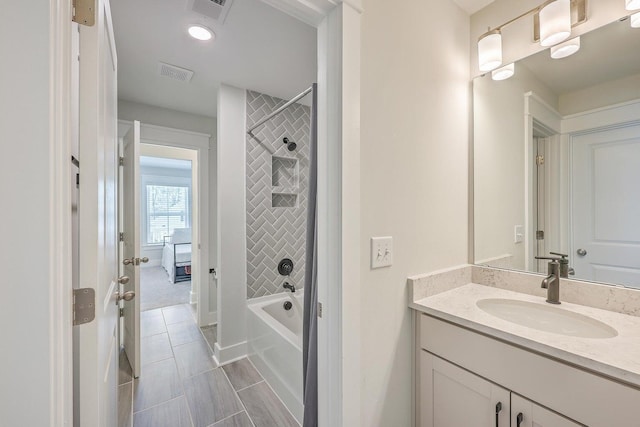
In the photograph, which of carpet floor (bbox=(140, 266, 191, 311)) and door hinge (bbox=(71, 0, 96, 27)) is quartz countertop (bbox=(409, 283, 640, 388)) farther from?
carpet floor (bbox=(140, 266, 191, 311))

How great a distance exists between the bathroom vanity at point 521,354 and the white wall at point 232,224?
5.80ft

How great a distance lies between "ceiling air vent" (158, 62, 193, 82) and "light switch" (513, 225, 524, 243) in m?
2.67

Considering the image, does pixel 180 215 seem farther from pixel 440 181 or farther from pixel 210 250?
pixel 440 181

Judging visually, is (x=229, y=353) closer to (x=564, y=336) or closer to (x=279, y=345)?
(x=279, y=345)

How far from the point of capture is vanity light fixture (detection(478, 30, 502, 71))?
1423 millimetres

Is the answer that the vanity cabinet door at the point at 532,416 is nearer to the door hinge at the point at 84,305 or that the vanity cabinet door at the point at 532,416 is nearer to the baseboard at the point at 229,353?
the door hinge at the point at 84,305

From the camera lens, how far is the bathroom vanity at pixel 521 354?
2.53 ft

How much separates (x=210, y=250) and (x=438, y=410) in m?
2.86

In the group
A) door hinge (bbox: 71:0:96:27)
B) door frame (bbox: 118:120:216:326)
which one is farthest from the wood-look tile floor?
door hinge (bbox: 71:0:96:27)

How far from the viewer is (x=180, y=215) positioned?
23.6ft

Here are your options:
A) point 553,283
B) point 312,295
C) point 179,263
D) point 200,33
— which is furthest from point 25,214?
point 179,263

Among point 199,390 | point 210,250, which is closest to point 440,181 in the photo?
point 199,390

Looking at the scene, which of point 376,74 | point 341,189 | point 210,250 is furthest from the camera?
point 210,250

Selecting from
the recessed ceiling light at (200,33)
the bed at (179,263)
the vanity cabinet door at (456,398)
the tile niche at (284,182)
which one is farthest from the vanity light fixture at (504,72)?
the bed at (179,263)
